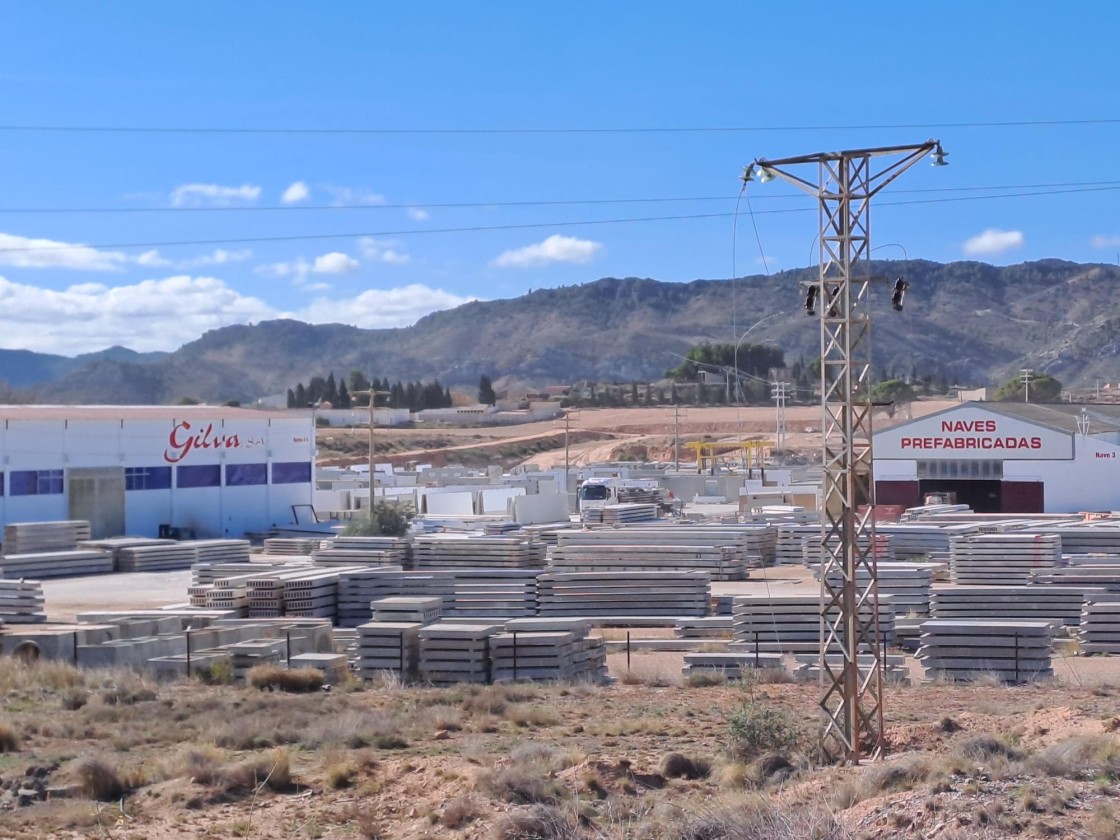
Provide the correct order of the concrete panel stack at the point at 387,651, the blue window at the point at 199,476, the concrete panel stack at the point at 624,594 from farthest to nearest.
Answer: the blue window at the point at 199,476 → the concrete panel stack at the point at 624,594 → the concrete panel stack at the point at 387,651

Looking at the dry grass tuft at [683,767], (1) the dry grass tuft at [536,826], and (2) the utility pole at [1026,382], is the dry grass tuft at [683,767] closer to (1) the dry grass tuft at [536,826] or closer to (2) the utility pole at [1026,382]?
(1) the dry grass tuft at [536,826]

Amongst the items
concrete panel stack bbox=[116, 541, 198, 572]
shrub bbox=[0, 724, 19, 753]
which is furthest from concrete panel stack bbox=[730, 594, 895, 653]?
concrete panel stack bbox=[116, 541, 198, 572]

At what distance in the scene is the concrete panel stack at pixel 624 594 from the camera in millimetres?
31750

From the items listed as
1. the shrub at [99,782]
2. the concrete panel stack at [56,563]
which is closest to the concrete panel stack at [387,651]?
the shrub at [99,782]

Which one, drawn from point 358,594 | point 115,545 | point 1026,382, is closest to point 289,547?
point 115,545

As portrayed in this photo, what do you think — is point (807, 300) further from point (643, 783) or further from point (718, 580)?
point (718, 580)

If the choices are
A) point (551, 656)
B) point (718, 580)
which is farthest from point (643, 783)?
point (718, 580)

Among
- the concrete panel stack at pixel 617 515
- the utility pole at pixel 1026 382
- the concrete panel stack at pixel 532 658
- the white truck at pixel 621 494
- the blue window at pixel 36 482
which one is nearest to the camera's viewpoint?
the concrete panel stack at pixel 532 658

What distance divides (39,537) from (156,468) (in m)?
8.91

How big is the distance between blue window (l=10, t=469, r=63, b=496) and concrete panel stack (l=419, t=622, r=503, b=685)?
3109cm

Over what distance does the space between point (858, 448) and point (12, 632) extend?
62.8 ft

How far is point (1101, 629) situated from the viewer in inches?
1038

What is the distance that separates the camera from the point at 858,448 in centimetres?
1545

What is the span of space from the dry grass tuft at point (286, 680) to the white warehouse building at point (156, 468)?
99.0 feet
